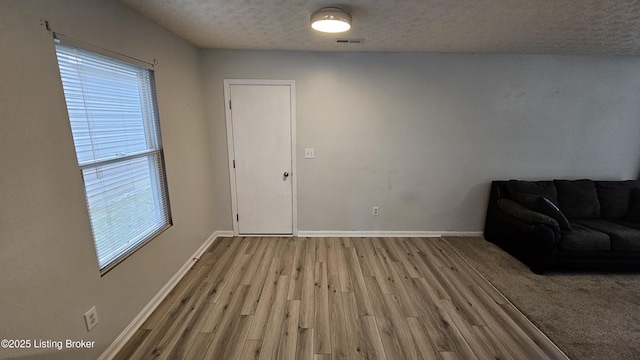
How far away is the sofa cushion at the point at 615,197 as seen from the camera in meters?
3.00

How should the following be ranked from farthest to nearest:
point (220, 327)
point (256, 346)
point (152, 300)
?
point (152, 300) < point (220, 327) < point (256, 346)

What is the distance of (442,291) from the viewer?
2.37m

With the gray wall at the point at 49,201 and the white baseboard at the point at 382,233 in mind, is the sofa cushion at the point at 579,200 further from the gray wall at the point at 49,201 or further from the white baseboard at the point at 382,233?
the gray wall at the point at 49,201

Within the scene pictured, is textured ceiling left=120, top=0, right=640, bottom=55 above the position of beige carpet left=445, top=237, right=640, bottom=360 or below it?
above

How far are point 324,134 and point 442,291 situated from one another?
2.15 metres

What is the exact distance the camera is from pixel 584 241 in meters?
2.51

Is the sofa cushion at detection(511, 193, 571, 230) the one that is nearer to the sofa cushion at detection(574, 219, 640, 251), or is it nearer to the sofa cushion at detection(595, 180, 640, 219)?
the sofa cushion at detection(574, 219, 640, 251)

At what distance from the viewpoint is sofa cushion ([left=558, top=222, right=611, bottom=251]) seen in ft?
8.23

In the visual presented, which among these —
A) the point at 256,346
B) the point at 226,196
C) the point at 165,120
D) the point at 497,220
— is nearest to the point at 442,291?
the point at 497,220

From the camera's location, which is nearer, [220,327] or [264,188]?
[220,327]

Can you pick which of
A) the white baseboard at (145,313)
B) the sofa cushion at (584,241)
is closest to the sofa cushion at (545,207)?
the sofa cushion at (584,241)

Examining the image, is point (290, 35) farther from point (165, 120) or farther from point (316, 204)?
point (316, 204)

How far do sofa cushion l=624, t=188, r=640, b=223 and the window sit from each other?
16.6 feet

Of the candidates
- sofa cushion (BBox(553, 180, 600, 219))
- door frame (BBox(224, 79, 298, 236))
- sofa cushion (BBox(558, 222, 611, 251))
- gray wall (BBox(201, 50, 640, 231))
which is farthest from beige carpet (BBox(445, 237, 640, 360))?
door frame (BBox(224, 79, 298, 236))
